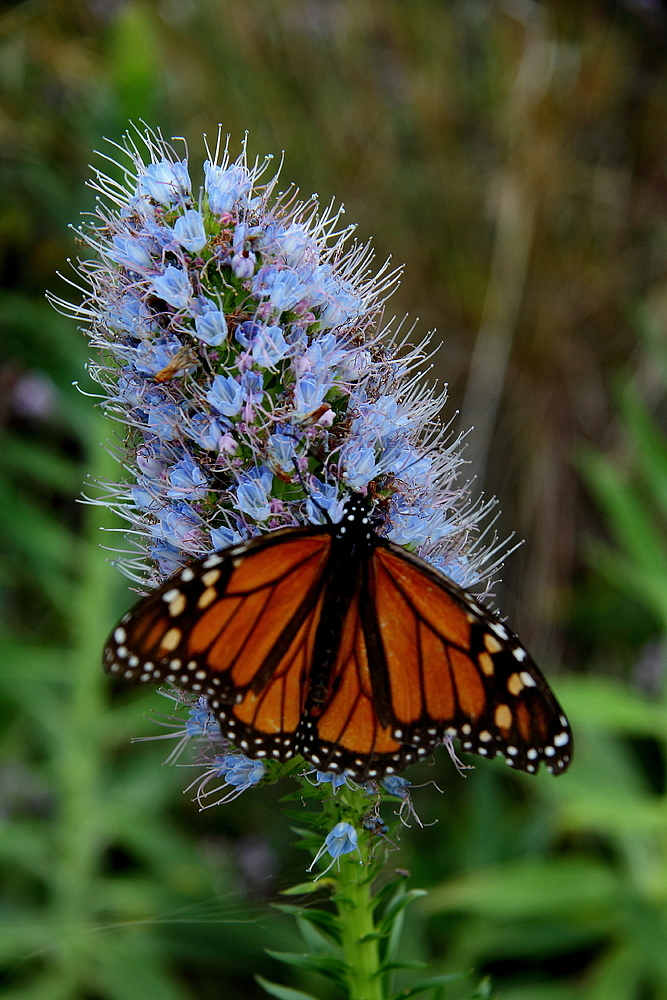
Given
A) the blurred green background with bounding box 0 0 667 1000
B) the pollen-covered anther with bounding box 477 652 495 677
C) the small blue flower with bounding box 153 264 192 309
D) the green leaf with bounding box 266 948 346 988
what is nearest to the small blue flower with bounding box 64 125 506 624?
the small blue flower with bounding box 153 264 192 309

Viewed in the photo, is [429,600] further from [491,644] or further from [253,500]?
[253,500]

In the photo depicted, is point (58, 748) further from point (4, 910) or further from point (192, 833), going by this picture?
point (192, 833)

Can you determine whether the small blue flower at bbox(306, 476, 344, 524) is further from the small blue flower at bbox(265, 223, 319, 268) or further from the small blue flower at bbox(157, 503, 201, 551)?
the small blue flower at bbox(265, 223, 319, 268)

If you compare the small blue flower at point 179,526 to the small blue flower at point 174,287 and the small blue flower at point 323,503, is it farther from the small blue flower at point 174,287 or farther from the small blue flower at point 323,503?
the small blue flower at point 174,287

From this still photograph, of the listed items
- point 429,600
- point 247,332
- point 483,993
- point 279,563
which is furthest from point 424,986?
point 247,332

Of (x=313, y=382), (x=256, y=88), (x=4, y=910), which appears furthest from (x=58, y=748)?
(x=256, y=88)

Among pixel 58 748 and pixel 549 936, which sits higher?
pixel 58 748
